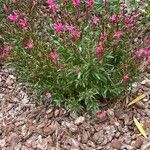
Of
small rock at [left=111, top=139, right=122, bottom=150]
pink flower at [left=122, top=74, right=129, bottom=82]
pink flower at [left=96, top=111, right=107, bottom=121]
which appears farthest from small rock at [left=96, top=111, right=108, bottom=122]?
pink flower at [left=122, top=74, right=129, bottom=82]

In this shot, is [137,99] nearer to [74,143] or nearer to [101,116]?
[101,116]

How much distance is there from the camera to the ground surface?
160 inches

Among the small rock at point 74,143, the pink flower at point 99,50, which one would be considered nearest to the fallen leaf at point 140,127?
the small rock at point 74,143

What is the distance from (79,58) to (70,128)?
0.70 meters

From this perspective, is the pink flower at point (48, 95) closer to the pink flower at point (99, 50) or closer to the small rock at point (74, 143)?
the small rock at point (74, 143)

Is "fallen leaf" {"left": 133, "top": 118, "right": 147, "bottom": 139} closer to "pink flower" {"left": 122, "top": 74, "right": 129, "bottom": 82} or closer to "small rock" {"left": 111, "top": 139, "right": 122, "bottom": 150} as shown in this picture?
"small rock" {"left": 111, "top": 139, "right": 122, "bottom": 150}

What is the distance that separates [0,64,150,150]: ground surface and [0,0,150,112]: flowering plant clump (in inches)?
6.7

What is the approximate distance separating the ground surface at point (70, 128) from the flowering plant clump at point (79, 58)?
0.56 ft

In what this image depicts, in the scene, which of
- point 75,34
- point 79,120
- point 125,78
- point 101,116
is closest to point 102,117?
point 101,116

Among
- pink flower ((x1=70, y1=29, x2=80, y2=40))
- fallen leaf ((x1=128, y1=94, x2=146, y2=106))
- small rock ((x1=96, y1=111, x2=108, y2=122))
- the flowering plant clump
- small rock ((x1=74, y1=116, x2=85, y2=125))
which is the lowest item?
small rock ((x1=74, y1=116, x2=85, y2=125))

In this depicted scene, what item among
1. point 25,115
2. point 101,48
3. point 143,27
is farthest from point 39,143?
point 143,27

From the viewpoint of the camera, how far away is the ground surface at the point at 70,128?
4.07 metres

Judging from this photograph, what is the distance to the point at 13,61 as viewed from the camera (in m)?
4.27

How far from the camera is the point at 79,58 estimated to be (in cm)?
399
